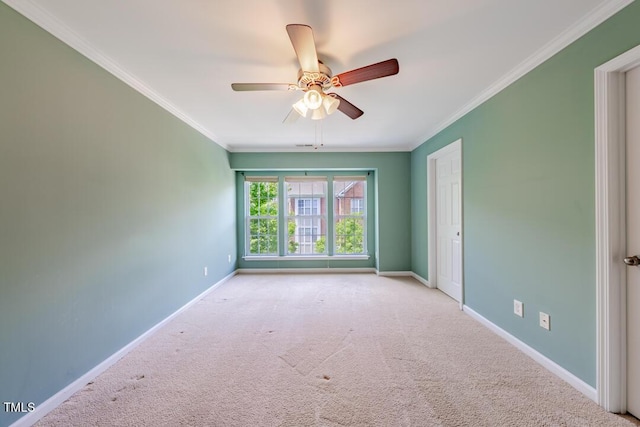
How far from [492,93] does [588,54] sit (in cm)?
83

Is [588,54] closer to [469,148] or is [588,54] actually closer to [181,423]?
[469,148]

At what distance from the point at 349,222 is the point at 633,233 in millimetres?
3835

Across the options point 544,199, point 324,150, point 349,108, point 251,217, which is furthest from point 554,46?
point 251,217

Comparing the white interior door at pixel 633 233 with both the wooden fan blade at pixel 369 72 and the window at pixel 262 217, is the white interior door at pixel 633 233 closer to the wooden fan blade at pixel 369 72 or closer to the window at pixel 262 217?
the wooden fan blade at pixel 369 72

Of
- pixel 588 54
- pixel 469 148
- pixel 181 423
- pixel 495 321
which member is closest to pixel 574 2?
pixel 588 54

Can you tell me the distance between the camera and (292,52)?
5.97 feet

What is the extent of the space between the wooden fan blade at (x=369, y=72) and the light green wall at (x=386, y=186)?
2.85m

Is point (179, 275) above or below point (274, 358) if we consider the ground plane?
above

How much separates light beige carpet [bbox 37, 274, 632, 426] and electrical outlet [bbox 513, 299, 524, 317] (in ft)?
1.01

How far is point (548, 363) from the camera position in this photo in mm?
1853

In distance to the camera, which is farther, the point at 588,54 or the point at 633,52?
the point at 588,54

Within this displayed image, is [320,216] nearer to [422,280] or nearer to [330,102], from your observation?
[422,280]

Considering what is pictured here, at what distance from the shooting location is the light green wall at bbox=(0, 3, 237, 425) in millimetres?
1346

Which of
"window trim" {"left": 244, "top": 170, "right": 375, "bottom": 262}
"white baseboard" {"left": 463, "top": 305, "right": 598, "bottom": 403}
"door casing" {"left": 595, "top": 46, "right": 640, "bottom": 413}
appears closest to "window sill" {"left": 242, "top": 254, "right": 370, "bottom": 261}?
"window trim" {"left": 244, "top": 170, "right": 375, "bottom": 262}
